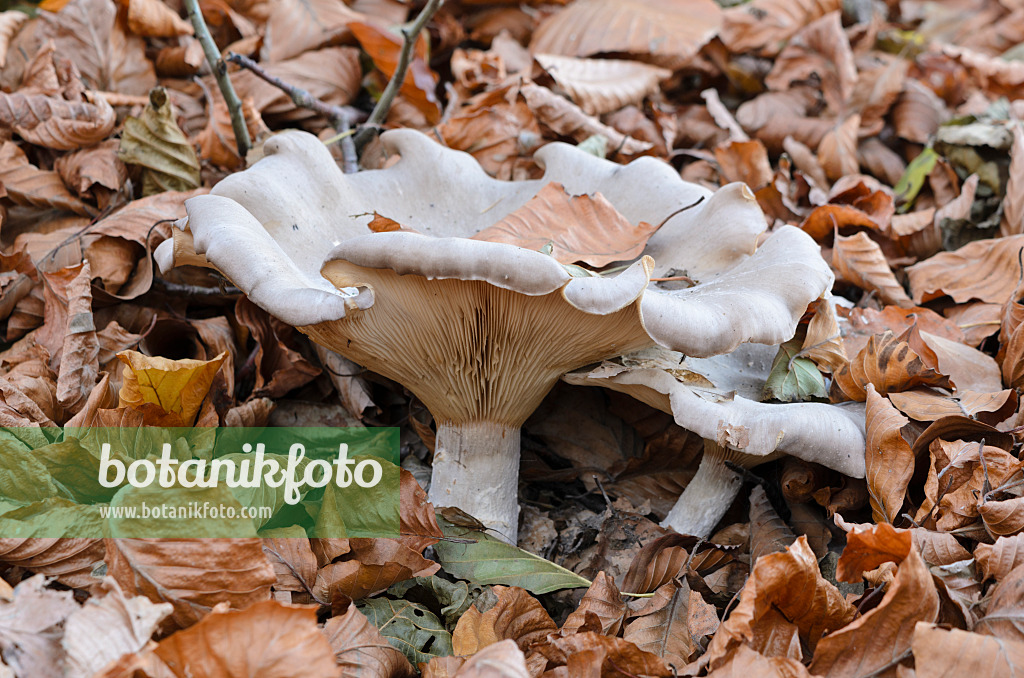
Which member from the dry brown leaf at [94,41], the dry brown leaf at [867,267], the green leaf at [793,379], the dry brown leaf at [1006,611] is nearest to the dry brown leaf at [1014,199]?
the dry brown leaf at [867,267]

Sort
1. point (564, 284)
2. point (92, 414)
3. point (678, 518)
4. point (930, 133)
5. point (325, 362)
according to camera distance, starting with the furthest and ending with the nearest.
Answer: point (930, 133), point (325, 362), point (678, 518), point (92, 414), point (564, 284)

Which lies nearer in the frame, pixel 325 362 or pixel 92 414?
pixel 92 414

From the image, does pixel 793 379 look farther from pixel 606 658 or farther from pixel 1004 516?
pixel 606 658

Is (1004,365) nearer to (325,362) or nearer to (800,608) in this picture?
(800,608)

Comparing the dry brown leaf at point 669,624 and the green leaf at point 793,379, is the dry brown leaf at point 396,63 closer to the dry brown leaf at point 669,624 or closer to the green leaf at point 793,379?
the green leaf at point 793,379

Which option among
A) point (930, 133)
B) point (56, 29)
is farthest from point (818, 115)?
point (56, 29)

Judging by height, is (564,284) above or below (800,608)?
above

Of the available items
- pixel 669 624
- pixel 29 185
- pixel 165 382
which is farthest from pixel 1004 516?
pixel 29 185

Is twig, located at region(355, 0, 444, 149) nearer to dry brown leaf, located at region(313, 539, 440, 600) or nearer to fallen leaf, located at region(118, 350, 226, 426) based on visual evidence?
fallen leaf, located at region(118, 350, 226, 426)
